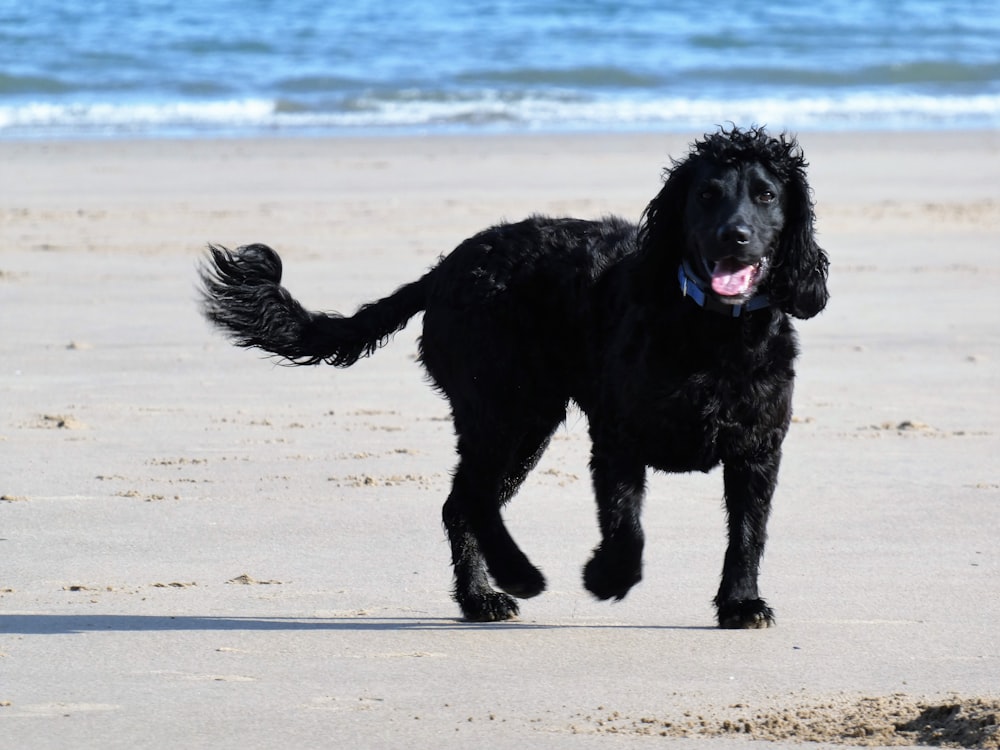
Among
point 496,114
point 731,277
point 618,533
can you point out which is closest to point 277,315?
point 618,533

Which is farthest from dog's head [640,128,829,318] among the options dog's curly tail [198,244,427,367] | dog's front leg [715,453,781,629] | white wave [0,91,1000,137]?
white wave [0,91,1000,137]

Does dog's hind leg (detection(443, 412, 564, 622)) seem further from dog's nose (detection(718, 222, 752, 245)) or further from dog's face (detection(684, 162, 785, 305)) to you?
dog's nose (detection(718, 222, 752, 245))

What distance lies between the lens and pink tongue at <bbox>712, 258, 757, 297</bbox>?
13.4 ft

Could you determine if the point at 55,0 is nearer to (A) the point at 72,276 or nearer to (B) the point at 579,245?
(A) the point at 72,276

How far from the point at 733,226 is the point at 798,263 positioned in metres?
0.30

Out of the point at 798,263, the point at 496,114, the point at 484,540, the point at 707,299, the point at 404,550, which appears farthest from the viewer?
the point at 496,114

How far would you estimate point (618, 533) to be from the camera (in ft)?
13.7

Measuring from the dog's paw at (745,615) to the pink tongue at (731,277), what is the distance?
0.82 meters

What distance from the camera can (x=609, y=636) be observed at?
4164mm

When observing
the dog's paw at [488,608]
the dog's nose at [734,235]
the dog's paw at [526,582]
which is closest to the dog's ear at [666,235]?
the dog's nose at [734,235]

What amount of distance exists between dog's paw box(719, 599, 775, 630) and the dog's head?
0.78 metres

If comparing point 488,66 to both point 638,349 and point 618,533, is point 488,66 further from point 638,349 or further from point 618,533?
point 618,533

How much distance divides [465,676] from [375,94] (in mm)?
21001

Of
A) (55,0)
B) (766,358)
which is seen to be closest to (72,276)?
(766,358)
